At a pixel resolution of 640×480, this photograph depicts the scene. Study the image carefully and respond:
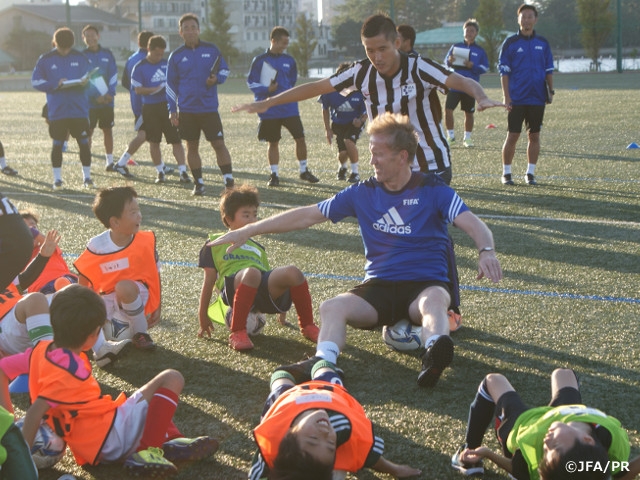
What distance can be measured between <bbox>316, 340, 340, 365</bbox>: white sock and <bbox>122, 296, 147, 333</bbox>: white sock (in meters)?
1.37

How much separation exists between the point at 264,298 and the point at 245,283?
0.58 ft

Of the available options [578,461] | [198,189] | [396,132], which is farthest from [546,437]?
[198,189]

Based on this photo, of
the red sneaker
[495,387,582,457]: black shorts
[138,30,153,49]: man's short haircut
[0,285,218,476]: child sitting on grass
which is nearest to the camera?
[495,387,582,457]: black shorts

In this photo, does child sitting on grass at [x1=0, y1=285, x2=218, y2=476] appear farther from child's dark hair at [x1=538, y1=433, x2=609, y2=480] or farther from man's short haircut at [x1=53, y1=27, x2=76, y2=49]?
man's short haircut at [x1=53, y1=27, x2=76, y2=49]

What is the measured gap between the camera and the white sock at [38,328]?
4.29 m

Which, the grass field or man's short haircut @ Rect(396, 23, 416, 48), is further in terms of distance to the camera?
man's short haircut @ Rect(396, 23, 416, 48)

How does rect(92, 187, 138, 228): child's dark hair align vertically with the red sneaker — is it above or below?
above

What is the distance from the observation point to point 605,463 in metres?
2.82

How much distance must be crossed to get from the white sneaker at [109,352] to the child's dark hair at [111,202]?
0.83 metres

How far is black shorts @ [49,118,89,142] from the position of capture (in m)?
11.3

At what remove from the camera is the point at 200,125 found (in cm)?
1072

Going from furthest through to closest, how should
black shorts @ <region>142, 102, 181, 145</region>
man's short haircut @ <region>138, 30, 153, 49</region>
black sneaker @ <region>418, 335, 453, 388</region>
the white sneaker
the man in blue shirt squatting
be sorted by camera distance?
man's short haircut @ <region>138, 30, 153, 49</region> < black shorts @ <region>142, 102, 181, 145</region> < the white sneaker < the man in blue shirt squatting < black sneaker @ <region>418, 335, 453, 388</region>

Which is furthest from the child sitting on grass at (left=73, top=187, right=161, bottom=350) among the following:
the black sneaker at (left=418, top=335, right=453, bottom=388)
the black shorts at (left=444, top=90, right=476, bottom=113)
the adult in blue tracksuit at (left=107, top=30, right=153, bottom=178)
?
the black shorts at (left=444, top=90, right=476, bottom=113)

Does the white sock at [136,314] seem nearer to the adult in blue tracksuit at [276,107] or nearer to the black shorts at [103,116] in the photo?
the adult in blue tracksuit at [276,107]
